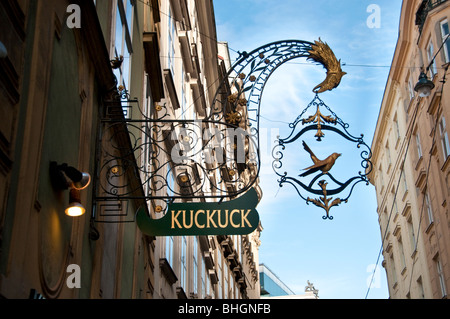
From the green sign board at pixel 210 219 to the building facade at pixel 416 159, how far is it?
15.0 metres

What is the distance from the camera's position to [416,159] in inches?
1173

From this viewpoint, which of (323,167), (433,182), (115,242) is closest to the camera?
(323,167)

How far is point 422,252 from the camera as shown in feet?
95.7

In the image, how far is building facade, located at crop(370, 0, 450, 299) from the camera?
81.5ft

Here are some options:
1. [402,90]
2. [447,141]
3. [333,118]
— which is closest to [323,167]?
[333,118]

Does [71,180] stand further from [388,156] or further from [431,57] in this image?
[388,156]

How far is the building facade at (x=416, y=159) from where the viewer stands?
977 inches

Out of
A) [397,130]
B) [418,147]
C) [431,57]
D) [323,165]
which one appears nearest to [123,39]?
[323,165]

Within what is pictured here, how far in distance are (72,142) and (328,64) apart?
157 inches

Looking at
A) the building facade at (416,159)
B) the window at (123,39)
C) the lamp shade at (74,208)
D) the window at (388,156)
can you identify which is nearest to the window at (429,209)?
the building facade at (416,159)

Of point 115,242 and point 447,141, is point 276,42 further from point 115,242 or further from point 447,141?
point 447,141

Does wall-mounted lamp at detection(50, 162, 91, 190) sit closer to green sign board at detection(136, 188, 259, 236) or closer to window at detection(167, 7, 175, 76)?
green sign board at detection(136, 188, 259, 236)

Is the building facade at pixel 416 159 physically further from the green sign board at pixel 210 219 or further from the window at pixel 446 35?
the green sign board at pixel 210 219
